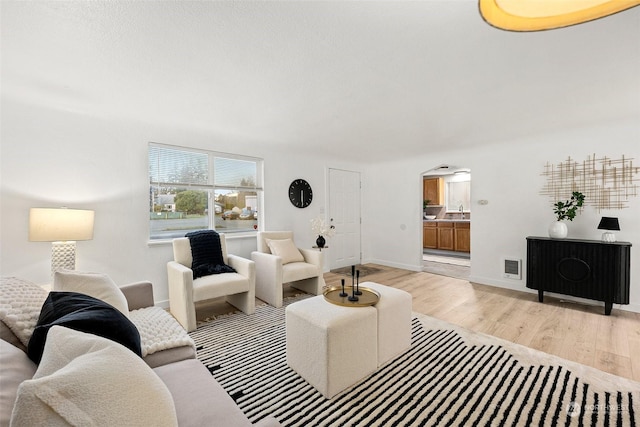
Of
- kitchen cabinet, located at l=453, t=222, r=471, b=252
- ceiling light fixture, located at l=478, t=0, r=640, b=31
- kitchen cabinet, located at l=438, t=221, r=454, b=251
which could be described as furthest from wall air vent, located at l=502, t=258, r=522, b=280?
ceiling light fixture, located at l=478, t=0, r=640, b=31

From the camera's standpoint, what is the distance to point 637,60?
1.92 metres

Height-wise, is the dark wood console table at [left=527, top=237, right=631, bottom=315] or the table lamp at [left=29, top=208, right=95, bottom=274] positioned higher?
the table lamp at [left=29, top=208, right=95, bottom=274]

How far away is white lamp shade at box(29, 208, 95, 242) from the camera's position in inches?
91.8

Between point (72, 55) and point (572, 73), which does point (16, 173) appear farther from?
point (572, 73)

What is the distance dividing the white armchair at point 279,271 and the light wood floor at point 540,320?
42cm

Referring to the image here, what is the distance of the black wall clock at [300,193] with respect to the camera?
15.5ft

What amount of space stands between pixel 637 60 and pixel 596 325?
2.52 meters

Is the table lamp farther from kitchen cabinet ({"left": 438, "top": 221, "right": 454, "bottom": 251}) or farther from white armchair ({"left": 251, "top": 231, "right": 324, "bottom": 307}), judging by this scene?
kitchen cabinet ({"left": 438, "top": 221, "right": 454, "bottom": 251})

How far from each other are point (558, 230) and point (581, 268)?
0.51 meters

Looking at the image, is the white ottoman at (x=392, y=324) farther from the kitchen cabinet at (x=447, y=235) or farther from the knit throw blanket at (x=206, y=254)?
the kitchen cabinet at (x=447, y=235)

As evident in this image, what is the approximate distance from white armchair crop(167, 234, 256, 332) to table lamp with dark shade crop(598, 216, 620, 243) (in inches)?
161

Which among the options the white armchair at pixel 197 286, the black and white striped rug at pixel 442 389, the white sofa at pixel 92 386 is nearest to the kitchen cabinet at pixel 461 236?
the black and white striped rug at pixel 442 389

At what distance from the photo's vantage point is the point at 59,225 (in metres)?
2.41

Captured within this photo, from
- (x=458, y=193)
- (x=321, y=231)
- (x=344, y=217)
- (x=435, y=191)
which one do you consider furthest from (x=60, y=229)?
(x=458, y=193)
